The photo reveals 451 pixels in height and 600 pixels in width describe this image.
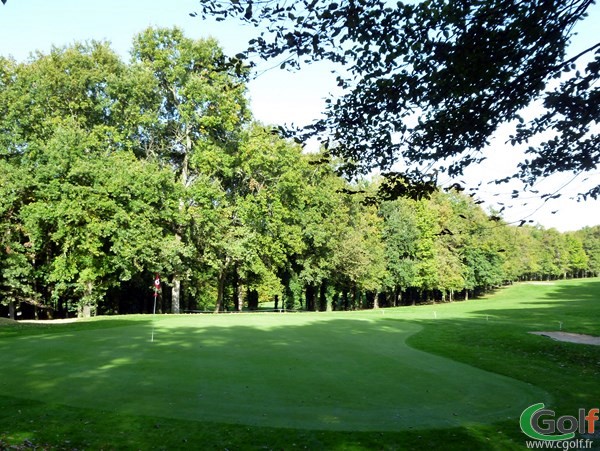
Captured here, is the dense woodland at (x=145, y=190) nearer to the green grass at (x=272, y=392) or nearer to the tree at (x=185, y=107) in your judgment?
Result: the tree at (x=185, y=107)

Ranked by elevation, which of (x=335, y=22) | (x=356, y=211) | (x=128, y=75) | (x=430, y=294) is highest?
(x=128, y=75)

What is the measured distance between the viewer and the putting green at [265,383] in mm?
7480

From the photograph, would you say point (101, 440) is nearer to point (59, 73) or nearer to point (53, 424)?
point (53, 424)

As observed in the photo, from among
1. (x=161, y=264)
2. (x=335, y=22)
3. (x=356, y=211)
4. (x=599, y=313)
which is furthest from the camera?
(x=356, y=211)

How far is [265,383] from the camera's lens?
9.09m

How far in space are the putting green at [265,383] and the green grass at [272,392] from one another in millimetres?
32

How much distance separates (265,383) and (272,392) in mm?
604

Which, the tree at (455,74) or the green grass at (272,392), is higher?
the tree at (455,74)

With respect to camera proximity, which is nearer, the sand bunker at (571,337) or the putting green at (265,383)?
the putting green at (265,383)

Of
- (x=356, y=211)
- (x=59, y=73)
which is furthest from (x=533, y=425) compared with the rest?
(x=356, y=211)

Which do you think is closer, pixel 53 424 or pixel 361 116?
pixel 53 424

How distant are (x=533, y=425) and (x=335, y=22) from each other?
6879mm

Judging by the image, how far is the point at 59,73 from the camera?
34031 millimetres

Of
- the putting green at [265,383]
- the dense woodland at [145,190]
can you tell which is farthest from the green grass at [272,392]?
the dense woodland at [145,190]
